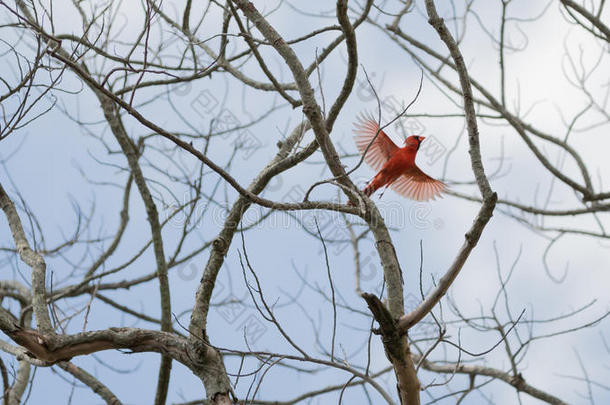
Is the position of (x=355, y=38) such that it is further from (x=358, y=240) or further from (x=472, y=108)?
(x=358, y=240)

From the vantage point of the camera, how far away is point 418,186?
17.3 ft

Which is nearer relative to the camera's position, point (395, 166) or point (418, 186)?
point (395, 166)

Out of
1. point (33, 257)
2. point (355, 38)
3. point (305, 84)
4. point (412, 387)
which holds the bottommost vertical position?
point (412, 387)

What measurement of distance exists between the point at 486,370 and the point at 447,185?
147 cm

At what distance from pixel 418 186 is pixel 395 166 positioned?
561 mm

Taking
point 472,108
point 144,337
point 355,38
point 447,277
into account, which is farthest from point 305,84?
point 144,337

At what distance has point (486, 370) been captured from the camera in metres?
5.27

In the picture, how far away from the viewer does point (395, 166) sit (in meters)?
4.79

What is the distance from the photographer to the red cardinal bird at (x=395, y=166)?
4.67 metres

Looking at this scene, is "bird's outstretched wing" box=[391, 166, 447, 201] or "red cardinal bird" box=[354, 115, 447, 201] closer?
"red cardinal bird" box=[354, 115, 447, 201]

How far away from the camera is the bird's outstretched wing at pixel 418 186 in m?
5.19

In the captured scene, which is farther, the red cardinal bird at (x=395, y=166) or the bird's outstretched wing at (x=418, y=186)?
the bird's outstretched wing at (x=418, y=186)

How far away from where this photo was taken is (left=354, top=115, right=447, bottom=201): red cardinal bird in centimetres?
467

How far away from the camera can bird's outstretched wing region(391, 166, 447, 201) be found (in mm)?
5191
